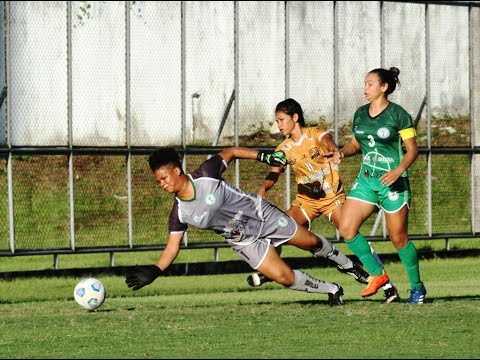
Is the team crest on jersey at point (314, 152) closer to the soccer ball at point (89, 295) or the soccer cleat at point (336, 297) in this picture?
the soccer cleat at point (336, 297)

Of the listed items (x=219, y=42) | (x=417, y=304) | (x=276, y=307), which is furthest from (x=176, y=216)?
(x=219, y=42)

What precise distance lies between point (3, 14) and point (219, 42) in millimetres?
3313

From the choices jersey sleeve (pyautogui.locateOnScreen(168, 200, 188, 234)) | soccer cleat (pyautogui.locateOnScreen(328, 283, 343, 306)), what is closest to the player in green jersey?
soccer cleat (pyautogui.locateOnScreen(328, 283, 343, 306))

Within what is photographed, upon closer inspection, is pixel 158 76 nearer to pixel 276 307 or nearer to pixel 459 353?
pixel 276 307

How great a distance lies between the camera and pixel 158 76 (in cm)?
1731

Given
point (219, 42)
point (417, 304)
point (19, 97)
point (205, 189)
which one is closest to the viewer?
point (205, 189)

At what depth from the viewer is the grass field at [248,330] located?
8398 mm

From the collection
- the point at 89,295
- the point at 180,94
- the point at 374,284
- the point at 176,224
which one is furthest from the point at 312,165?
the point at 180,94

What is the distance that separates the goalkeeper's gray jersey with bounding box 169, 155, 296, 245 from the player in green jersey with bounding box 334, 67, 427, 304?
38.6 inches

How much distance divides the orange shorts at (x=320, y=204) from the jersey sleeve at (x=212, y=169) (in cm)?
214

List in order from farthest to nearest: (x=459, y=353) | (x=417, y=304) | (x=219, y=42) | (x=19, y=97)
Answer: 1. (x=219, y=42)
2. (x=19, y=97)
3. (x=417, y=304)
4. (x=459, y=353)

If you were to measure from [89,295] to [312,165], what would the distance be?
265 cm

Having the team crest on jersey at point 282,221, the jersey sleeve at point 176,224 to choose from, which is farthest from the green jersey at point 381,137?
the jersey sleeve at point 176,224

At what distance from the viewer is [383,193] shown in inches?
441
